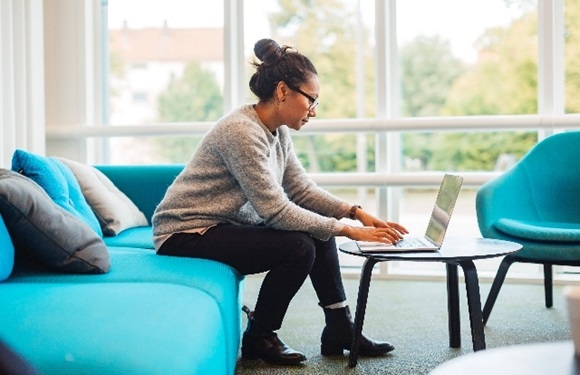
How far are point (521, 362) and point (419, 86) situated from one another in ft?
12.0

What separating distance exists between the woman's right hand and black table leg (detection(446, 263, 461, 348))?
1.26 ft

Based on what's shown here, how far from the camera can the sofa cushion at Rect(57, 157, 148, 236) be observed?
344cm

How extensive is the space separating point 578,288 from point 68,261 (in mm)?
1589

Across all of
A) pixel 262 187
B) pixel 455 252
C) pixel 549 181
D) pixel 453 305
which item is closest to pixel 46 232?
pixel 262 187

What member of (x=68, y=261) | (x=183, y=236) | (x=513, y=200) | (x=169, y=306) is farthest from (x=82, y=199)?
(x=513, y=200)

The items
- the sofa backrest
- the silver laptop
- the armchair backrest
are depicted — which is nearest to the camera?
the silver laptop

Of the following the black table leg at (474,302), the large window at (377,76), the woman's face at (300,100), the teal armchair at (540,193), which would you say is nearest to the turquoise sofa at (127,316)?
the woman's face at (300,100)

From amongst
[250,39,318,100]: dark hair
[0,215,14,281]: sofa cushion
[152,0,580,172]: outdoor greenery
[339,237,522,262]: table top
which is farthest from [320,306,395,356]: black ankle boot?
[152,0,580,172]: outdoor greenery

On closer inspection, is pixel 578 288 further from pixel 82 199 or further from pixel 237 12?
pixel 237 12

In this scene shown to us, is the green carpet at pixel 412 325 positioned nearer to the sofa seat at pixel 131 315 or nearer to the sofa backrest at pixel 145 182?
the sofa seat at pixel 131 315

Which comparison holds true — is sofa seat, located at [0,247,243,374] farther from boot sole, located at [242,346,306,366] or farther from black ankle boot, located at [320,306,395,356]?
black ankle boot, located at [320,306,395,356]

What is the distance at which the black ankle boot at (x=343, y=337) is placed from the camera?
109 inches

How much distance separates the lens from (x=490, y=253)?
242cm

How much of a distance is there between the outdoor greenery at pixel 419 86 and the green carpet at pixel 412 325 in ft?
2.54
